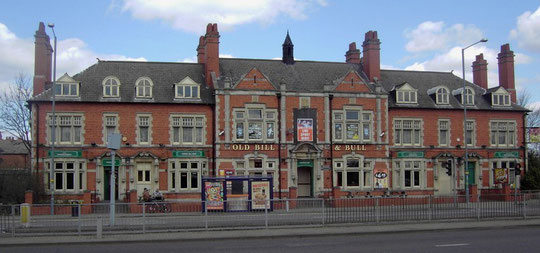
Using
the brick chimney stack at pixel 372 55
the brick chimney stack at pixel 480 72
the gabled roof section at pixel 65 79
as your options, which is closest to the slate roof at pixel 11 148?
the gabled roof section at pixel 65 79

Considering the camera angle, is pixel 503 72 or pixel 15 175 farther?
pixel 503 72

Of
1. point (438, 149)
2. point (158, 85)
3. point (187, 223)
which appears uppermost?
point (158, 85)

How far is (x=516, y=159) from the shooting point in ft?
139

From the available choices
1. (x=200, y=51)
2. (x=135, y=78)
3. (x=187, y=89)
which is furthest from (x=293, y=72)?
(x=135, y=78)

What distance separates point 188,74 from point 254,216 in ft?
68.0

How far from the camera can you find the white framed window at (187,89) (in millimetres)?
37156

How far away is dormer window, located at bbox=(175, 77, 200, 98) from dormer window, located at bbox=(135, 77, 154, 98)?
1846 mm

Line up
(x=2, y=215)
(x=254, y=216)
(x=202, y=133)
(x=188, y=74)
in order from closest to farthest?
1. (x=2, y=215)
2. (x=254, y=216)
3. (x=202, y=133)
4. (x=188, y=74)

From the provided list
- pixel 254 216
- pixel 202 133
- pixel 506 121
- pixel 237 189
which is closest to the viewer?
pixel 254 216

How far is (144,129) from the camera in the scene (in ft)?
120

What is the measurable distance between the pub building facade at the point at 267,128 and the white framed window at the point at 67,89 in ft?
0.22

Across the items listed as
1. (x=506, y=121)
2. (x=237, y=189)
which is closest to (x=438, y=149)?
(x=506, y=121)

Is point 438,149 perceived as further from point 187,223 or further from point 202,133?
point 187,223

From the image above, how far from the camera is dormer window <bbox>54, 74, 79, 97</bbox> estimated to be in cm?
3553
